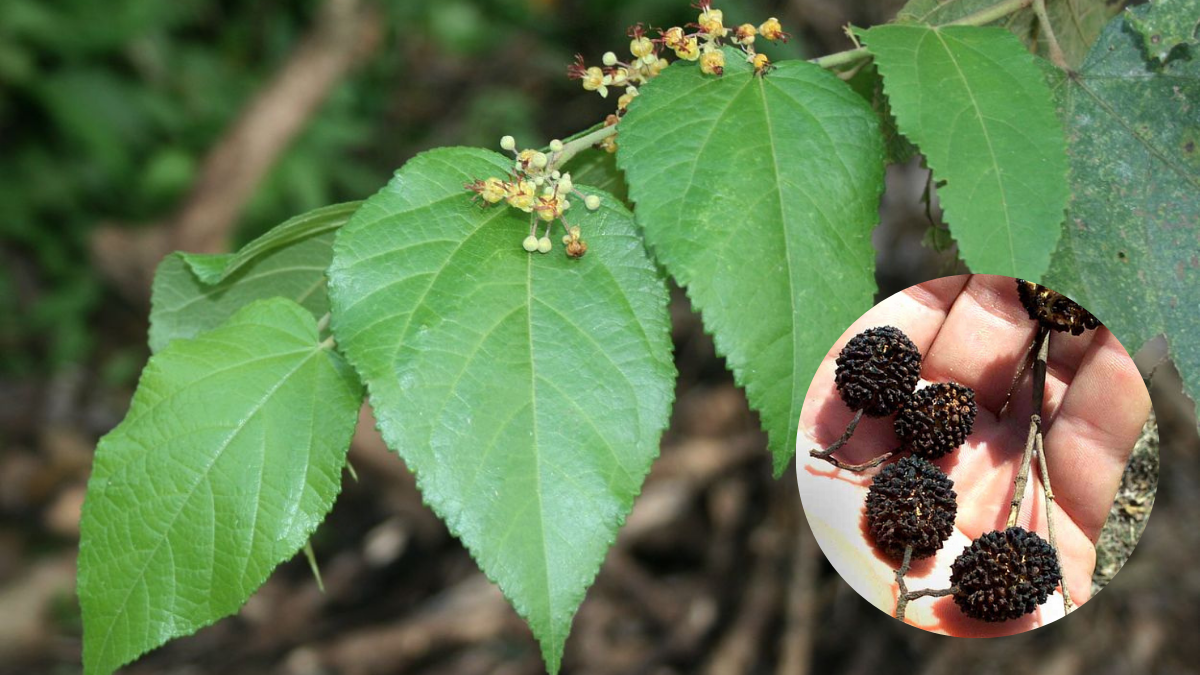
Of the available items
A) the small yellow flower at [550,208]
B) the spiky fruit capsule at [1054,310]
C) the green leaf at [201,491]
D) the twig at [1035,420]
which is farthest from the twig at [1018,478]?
the green leaf at [201,491]

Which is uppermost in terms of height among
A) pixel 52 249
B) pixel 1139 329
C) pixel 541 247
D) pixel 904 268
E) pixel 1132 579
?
pixel 52 249

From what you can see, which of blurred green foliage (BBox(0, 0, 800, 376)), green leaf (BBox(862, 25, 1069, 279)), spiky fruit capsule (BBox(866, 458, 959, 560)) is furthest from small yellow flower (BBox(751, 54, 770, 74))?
blurred green foliage (BBox(0, 0, 800, 376))

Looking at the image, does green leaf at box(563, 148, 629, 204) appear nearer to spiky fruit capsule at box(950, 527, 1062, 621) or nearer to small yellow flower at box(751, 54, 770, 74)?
→ small yellow flower at box(751, 54, 770, 74)

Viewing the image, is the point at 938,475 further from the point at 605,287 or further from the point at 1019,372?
the point at 605,287

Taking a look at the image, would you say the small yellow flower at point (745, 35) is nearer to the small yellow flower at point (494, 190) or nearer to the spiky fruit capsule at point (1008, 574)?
the small yellow flower at point (494, 190)

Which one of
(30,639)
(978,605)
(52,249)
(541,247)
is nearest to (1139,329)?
(978,605)

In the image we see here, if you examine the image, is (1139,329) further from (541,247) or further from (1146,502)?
(541,247)
